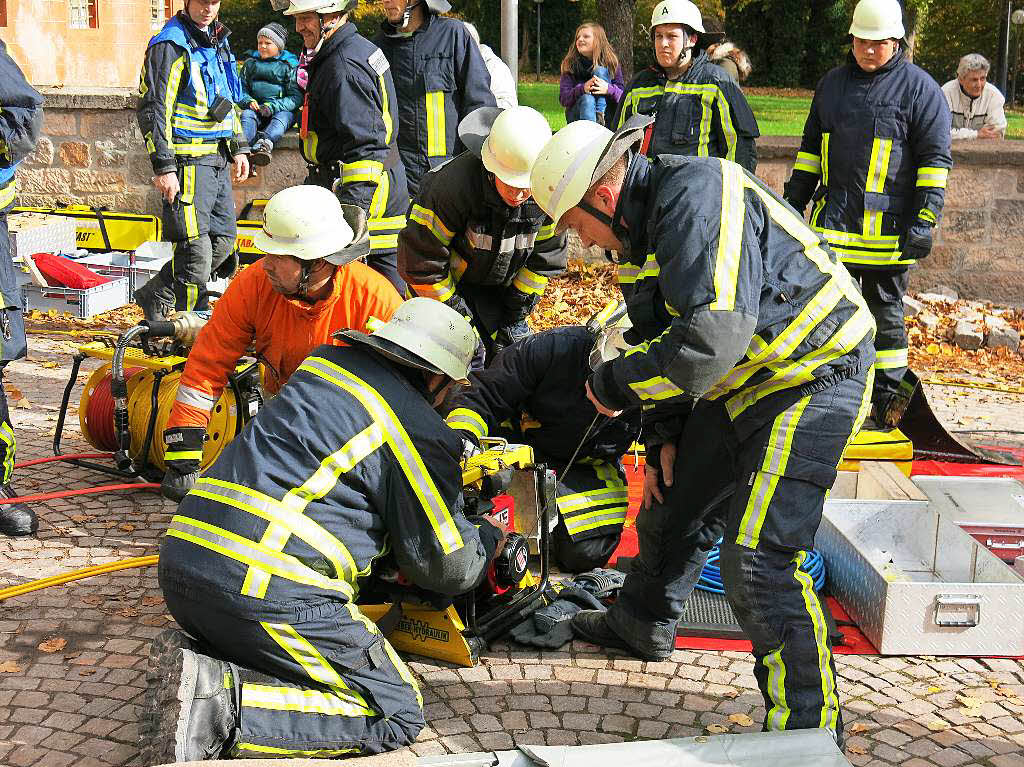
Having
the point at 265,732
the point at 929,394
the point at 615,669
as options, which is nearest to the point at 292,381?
the point at 265,732

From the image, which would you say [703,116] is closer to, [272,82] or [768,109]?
[272,82]

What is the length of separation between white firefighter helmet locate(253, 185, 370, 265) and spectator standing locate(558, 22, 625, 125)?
633cm

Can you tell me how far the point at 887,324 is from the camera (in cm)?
714

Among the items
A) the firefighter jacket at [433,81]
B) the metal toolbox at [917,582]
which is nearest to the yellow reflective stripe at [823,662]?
the metal toolbox at [917,582]

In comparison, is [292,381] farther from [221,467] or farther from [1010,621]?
[1010,621]

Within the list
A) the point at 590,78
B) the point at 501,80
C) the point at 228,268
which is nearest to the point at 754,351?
the point at 501,80

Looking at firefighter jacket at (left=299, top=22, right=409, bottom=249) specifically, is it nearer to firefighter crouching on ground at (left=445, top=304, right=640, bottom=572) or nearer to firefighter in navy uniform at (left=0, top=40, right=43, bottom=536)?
firefighter in navy uniform at (left=0, top=40, right=43, bottom=536)

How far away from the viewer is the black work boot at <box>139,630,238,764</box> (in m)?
3.48

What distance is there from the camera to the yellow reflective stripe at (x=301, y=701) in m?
3.67

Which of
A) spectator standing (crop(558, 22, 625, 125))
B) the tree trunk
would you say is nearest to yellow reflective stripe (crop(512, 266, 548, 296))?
spectator standing (crop(558, 22, 625, 125))

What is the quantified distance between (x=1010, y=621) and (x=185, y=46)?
585 cm

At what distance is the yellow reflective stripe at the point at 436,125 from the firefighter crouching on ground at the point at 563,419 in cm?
255

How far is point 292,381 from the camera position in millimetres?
3885

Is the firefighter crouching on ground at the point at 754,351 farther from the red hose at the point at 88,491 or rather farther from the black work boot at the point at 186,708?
the red hose at the point at 88,491
